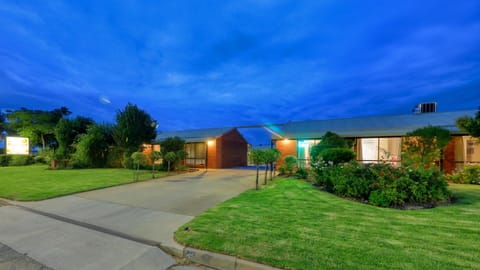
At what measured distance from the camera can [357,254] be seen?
262cm

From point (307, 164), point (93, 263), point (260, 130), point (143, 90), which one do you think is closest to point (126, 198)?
point (93, 263)

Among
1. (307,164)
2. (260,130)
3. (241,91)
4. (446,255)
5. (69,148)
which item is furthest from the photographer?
(241,91)

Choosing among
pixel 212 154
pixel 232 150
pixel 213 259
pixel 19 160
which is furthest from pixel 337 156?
pixel 19 160

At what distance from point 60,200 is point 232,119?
44.5 meters

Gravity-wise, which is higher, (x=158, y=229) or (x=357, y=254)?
(x=357, y=254)

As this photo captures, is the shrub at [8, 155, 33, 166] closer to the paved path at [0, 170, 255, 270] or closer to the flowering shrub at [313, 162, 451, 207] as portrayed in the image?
the paved path at [0, 170, 255, 270]

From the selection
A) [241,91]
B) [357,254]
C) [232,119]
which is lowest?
[357,254]

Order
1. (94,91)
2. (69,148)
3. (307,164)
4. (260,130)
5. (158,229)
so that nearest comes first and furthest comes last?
1. (158,229)
2. (307,164)
3. (69,148)
4. (260,130)
5. (94,91)

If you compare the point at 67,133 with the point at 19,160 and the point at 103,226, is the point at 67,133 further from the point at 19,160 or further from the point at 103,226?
the point at 103,226

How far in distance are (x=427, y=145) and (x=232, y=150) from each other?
1480 cm

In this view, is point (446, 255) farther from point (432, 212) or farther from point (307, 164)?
point (307, 164)

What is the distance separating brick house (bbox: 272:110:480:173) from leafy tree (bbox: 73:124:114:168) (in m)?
17.1

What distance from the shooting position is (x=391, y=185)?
17.2 feet

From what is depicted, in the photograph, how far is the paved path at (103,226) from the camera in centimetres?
301
